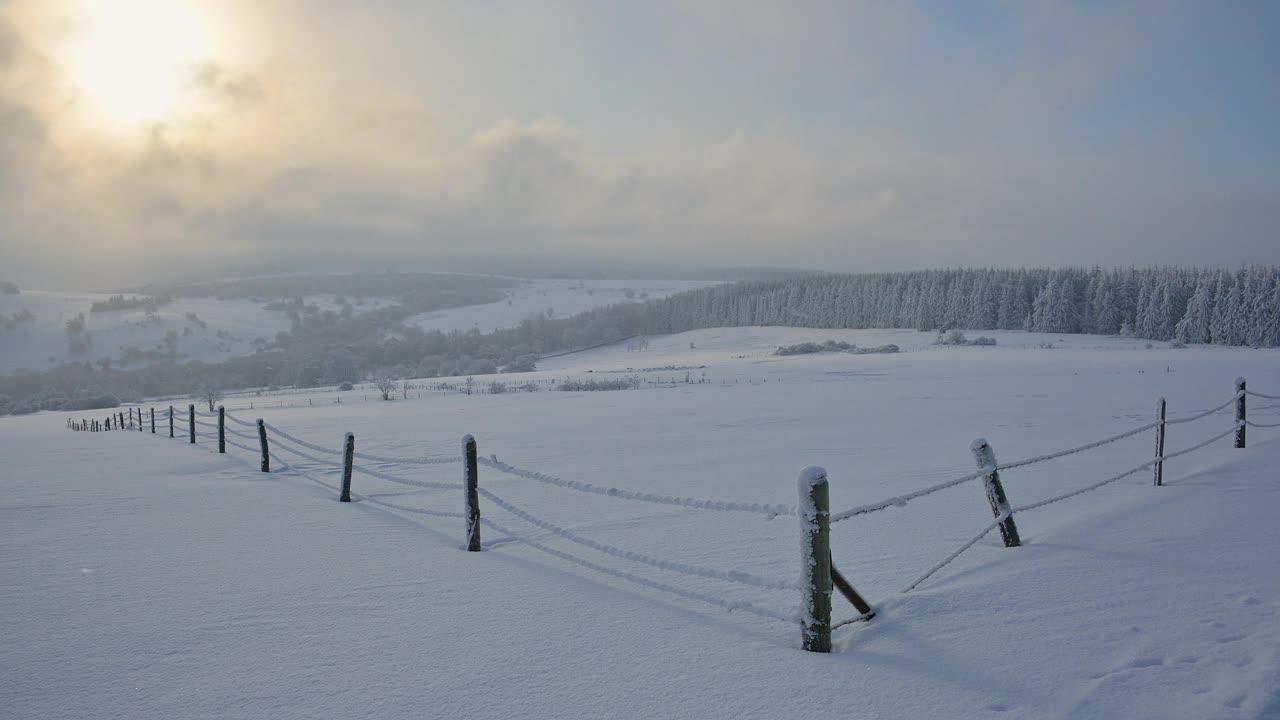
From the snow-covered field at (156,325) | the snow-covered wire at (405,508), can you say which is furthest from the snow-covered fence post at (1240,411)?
the snow-covered field at (156,325)

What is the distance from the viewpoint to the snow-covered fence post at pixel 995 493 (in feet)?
21.8

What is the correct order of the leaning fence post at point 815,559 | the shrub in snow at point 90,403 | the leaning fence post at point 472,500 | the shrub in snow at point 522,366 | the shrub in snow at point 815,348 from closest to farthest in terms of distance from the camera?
the leaning fence post at point 815,559
the leaning fence post at point 472,500
the shrub in snow at point 90,403
the shrub in snow at point 815,348
the shrub in snow at point 522,366

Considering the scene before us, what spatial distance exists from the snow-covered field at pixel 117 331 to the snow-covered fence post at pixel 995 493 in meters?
148

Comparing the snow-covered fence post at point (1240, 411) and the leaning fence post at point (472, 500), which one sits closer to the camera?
the leaning fence post at point (472, 500)

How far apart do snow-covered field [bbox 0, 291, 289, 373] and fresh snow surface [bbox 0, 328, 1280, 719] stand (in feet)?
464

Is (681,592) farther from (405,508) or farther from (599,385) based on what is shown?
(599,385)

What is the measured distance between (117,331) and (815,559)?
171836mm

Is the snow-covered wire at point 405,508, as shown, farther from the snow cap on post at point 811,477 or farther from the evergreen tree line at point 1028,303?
the evergreen tree line at point 1028,303

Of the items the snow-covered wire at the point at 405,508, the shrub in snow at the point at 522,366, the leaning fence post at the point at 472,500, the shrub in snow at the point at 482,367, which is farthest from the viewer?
the shrub in snow at the point at 482,367

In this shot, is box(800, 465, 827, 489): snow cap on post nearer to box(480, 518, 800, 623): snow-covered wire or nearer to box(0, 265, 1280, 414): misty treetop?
box(480, 518, 800, 623): snow-covered wire

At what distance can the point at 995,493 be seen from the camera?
A: 6.82 m

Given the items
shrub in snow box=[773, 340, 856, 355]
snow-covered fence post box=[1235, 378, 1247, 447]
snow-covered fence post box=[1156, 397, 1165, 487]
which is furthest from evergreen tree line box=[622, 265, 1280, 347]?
snow-covered fence post box=[1156, 397, 1165, 487]

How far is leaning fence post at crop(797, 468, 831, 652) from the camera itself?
4.48m

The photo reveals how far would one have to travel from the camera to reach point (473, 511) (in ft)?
26.5
